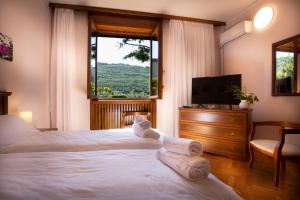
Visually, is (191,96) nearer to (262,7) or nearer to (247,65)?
(247,65)

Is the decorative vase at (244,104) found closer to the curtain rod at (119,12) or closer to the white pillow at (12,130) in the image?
the curtain rod at (119,12)

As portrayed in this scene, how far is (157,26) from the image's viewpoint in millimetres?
4004

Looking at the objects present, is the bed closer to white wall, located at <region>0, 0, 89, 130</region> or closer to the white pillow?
the white pillow

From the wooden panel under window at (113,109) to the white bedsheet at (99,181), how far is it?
2.57 m

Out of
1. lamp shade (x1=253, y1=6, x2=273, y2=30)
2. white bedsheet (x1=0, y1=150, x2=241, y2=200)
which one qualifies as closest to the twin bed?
white bedsheet (x1=0, y1=150, x2=241, y2=200)

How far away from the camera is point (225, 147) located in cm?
317

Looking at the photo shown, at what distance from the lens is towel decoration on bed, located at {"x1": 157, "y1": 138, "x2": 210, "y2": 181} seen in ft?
3.31

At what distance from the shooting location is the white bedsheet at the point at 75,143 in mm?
1684

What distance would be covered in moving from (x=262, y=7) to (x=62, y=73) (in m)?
3.66

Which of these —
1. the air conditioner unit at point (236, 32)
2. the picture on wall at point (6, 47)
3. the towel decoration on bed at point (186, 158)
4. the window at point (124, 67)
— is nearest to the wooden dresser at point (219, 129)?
the window at point (124, 67)

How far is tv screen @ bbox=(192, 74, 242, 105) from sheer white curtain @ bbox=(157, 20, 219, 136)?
0.30 metres

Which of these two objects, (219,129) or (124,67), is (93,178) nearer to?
(219,129)

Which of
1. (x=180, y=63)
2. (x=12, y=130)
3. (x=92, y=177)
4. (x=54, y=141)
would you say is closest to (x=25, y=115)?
(x=12, y=130)

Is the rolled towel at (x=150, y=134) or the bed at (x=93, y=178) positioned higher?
the rolled towel at (x=150, y=134)
